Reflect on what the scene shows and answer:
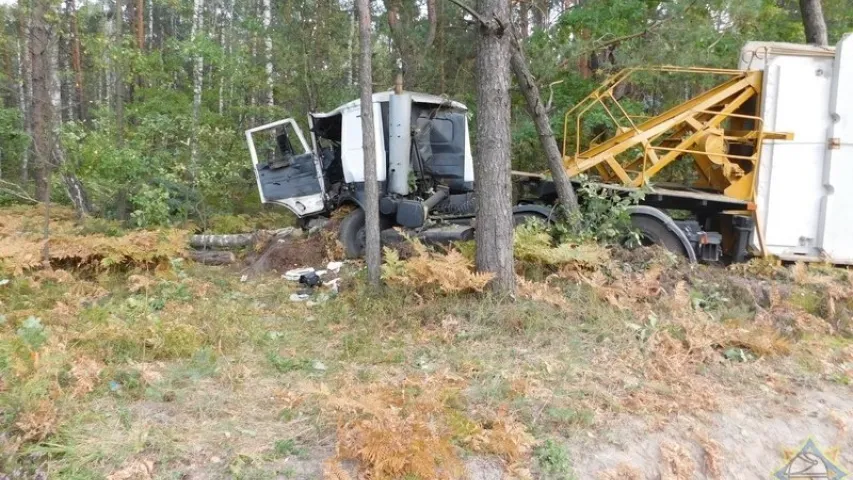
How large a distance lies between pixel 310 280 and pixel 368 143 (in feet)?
6.83

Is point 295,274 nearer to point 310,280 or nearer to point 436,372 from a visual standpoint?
point 310,280

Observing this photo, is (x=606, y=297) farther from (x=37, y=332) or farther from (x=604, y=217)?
(x=37, y=332)

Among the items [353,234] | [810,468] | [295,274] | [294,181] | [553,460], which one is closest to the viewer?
[553,460]

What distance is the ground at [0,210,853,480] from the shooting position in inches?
127

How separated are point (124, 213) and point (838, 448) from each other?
38.6 feet

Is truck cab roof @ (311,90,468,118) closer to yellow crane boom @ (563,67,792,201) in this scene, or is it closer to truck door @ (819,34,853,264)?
yellow crane boom @ (563,67,792,201)

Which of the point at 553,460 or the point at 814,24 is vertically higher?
the point at 814,24

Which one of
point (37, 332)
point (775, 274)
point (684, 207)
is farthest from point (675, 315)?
point (37, 332)

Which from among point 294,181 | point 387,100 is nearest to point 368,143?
point 387,100

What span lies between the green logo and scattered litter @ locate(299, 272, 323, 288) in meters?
5.26

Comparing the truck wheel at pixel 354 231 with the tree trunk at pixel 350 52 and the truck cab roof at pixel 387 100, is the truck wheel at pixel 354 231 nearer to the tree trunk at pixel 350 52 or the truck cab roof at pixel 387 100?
the truck cab roof at pixel 387 100

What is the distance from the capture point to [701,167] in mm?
8391

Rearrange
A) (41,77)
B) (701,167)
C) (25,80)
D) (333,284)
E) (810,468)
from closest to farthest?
(810,468) < (333,284) < (701,167) < (41,77) < (25,80)

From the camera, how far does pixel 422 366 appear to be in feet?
15.2
